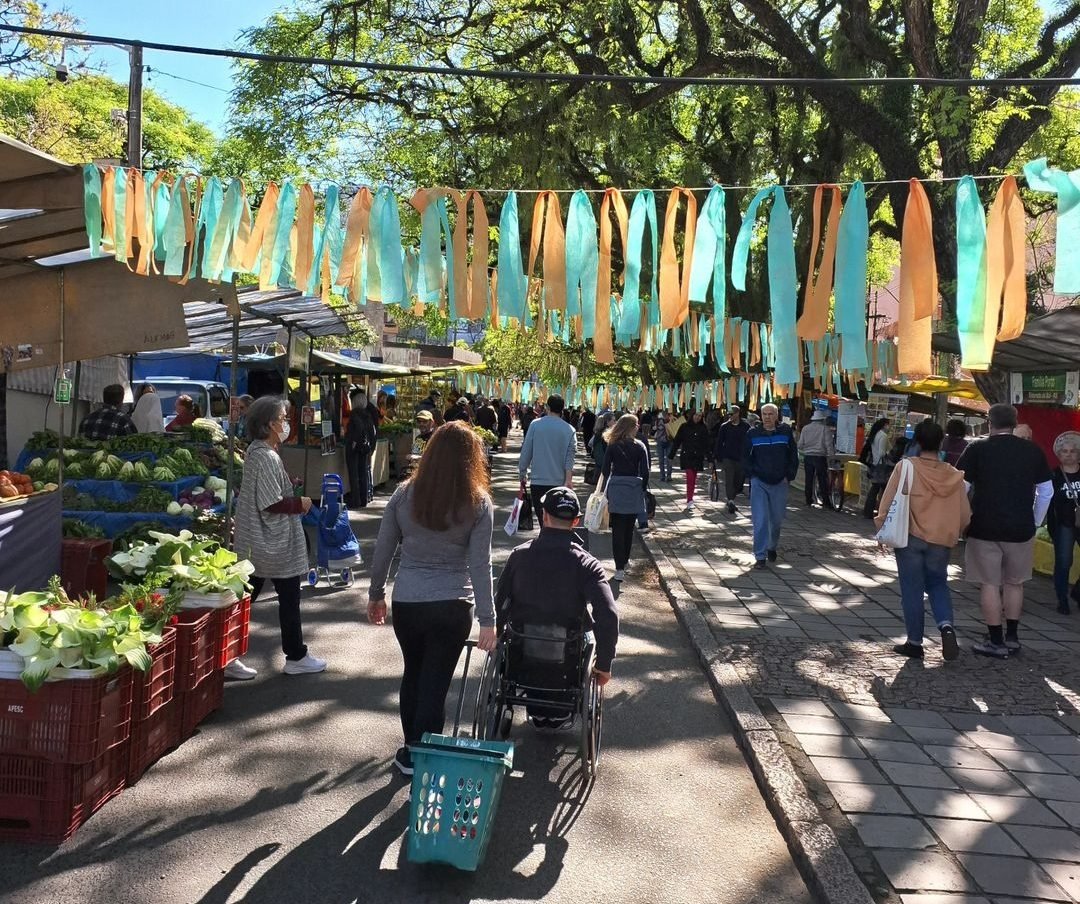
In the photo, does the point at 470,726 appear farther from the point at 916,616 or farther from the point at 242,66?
the point at 242,66

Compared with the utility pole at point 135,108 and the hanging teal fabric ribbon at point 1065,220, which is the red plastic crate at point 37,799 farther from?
the utility pole at point 135,108

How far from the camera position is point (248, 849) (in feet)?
12.3

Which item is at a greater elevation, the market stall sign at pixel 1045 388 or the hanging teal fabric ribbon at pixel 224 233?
the hanging teal fabric ribbon at pixel 224 233

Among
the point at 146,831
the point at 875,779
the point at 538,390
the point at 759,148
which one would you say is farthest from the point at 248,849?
the point at 538,390

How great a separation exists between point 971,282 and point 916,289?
0.78 ft

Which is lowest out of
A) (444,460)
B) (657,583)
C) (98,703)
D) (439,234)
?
(657,583)

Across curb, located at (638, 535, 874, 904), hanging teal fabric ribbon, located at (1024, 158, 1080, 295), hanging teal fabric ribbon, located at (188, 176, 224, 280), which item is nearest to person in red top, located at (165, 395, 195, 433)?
hanging teal fabric ribbon, located at (188, 176, 224, 280)

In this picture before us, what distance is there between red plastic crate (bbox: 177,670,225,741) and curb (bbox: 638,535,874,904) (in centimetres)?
297

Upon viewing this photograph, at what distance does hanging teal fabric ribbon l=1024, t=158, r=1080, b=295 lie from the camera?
159 inches

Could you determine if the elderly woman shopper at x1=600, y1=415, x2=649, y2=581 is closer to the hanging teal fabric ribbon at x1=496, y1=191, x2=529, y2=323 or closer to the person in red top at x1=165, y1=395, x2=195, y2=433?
the hanging teal fabric ribbon at x1=496, y1=191, x2=529, y2=323

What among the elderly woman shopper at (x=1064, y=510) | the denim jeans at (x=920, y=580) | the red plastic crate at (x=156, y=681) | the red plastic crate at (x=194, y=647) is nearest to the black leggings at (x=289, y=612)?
the red plastic crate at (x=194, y=647)

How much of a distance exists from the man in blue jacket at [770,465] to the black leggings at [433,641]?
6.81m

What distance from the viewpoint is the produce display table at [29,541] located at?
6.44m

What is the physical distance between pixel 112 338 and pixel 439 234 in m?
3.54
